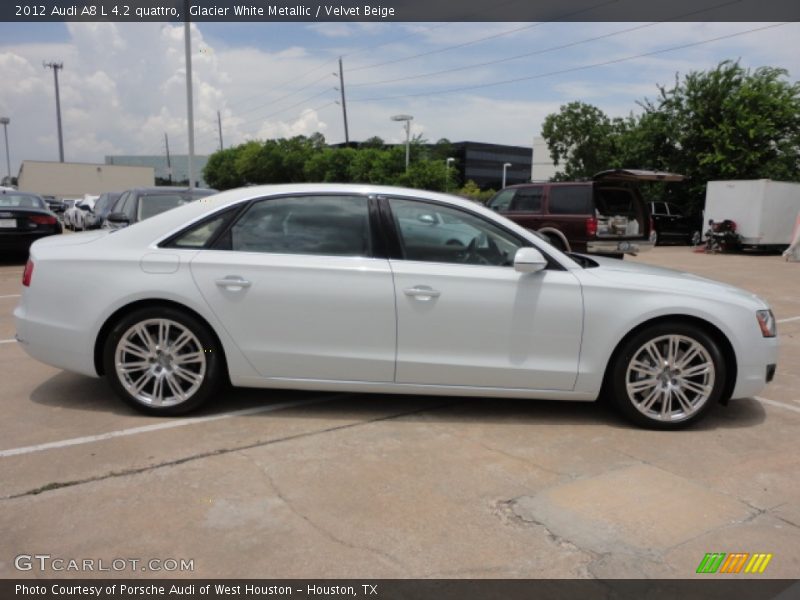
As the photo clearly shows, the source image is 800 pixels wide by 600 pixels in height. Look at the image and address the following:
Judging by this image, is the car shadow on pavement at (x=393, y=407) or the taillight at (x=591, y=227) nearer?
the car shadow on pavement at (x=393, y=407)

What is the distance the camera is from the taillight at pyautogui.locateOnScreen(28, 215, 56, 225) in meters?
11.9

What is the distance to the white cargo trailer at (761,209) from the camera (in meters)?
20.1

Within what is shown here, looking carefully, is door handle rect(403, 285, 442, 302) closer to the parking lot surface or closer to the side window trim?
the side window trim

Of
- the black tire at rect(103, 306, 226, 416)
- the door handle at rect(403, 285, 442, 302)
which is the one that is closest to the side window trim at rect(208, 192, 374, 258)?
the door handle at rect(403, 285, 442, 302)

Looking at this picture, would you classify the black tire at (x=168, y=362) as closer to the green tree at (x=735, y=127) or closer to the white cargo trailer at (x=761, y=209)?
the white cargo trailer at (x=761, y=209)

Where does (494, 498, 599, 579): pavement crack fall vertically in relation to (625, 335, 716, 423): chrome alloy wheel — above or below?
below

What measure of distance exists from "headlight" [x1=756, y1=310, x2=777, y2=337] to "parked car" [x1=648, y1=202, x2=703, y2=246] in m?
21.3

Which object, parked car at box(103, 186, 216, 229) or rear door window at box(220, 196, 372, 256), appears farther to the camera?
parked car at box(103, 186, 216, 229)

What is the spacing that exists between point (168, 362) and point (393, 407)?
157 centimetres

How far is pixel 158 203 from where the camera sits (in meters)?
9.04

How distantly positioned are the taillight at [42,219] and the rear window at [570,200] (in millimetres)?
9777

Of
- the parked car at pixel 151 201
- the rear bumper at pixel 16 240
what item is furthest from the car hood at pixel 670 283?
the rear bumper at pixel 16 240

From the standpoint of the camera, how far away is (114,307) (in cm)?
404
